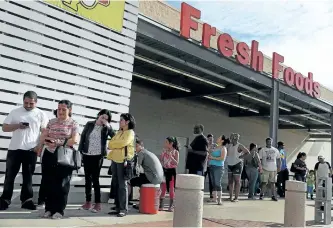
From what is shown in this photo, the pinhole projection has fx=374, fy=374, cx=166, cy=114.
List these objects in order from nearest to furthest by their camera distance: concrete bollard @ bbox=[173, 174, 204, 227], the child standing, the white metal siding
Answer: concrete bollard @ bbox=[173, 174, 204, 227], the white metal siding, the child standing

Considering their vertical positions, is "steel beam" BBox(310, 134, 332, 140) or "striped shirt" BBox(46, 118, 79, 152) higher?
"steel beam" BBox(310, 134, 332, 140)

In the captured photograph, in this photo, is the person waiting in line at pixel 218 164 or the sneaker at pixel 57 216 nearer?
the sneaker at pixel 57 216

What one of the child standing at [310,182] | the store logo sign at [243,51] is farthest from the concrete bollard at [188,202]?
the child standing at [310,182]

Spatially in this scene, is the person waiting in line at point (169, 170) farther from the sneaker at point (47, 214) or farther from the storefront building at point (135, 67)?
the sneaker at point (47, 214)

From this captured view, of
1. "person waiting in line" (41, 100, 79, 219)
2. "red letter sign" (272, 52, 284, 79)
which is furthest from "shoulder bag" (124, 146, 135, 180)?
"red letter sign" (272, 52, 284, 79)

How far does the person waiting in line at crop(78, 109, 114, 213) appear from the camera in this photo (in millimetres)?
6273

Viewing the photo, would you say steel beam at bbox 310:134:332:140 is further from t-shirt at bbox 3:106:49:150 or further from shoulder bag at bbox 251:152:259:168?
t-shirt at bbox 3:106:49:150

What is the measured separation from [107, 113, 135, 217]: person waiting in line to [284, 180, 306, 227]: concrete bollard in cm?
296

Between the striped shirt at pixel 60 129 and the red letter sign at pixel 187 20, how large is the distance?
6.16 m

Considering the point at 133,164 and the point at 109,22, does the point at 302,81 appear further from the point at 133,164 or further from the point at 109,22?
the point at 133,164

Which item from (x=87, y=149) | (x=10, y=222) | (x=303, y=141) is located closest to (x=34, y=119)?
(x=87, y=149)

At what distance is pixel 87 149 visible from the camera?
6234mm

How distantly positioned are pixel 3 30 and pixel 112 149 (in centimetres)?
284

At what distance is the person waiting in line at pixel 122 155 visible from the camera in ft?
20.1
